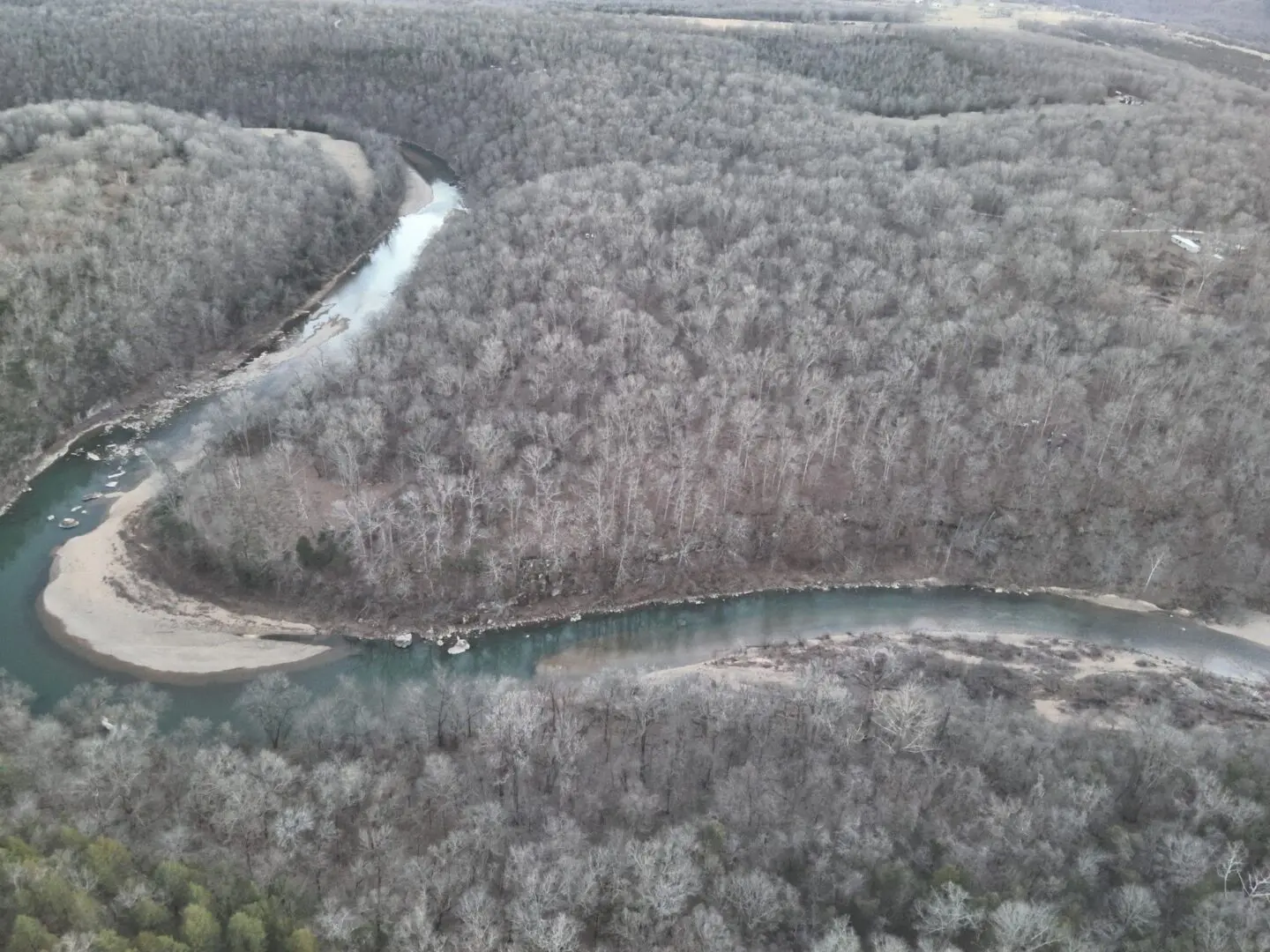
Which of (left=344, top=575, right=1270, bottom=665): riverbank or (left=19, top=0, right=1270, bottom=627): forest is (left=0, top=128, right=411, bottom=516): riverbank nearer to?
(left=19, top=0, right=1270, bottom=627): forest

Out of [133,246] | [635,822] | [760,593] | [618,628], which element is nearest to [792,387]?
[760,593]

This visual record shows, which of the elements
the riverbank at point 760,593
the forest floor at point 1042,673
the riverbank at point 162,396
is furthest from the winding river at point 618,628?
the forest floor at point 1042,673

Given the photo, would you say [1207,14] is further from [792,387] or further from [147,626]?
[147,626]

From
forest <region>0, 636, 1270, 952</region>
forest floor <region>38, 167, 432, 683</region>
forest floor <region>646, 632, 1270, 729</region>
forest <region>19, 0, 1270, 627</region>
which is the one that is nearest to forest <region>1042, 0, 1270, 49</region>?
forest <region>19, 0, 1270, 627</region>

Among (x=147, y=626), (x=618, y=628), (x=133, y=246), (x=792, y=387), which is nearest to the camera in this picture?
(x=147, y=626)

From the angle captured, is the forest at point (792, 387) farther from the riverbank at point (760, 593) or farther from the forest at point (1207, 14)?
the forest at point (1207, 14)
